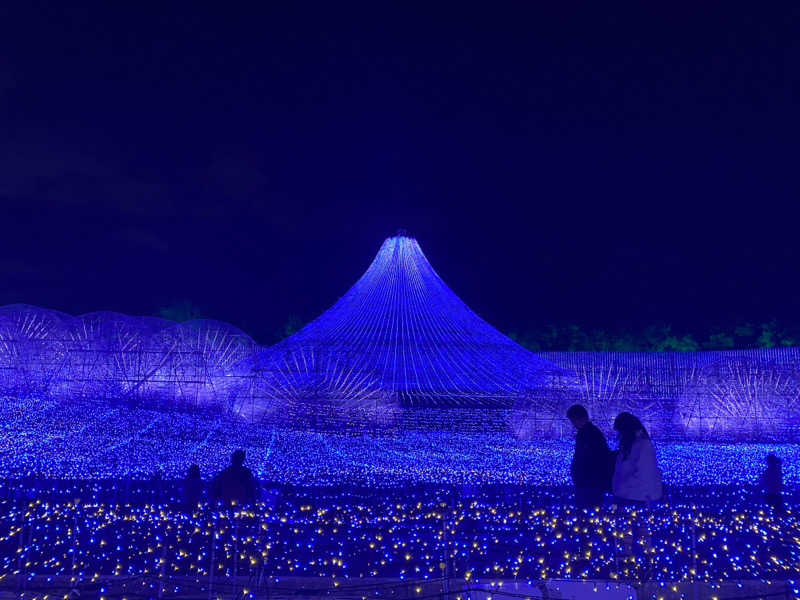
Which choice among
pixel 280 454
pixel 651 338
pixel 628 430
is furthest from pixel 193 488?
pixel 651 338

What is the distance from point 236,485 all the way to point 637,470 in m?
3.11

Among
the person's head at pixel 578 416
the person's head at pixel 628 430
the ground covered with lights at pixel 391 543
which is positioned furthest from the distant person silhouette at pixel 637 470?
the person's head at pixel 578 416

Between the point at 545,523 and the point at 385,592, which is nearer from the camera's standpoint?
the point at 385,592

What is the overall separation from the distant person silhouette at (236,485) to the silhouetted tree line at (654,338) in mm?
18594

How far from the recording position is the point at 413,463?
31.9 feet

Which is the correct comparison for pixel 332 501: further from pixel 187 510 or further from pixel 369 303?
pixel 369 303

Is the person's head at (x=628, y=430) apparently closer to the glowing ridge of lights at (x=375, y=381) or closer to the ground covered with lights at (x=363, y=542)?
the ground covered with lights at (x=363, y=542)

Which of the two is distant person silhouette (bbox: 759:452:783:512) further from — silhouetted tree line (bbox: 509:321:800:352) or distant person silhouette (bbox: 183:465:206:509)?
silhouetted tree line (bbox: 509:321:800:352)

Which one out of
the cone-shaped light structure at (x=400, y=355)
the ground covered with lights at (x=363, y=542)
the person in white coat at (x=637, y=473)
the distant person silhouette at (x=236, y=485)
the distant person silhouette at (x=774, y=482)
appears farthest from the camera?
the cone-shaped light structure at (x=400, y=355)

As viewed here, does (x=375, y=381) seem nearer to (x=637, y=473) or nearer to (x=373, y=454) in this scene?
(x=373, y=454)

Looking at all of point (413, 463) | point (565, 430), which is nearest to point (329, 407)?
point (413, 463)

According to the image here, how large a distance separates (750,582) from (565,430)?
27.4ft

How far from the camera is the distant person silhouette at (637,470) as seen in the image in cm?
507

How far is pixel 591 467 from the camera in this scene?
5.53 metres
